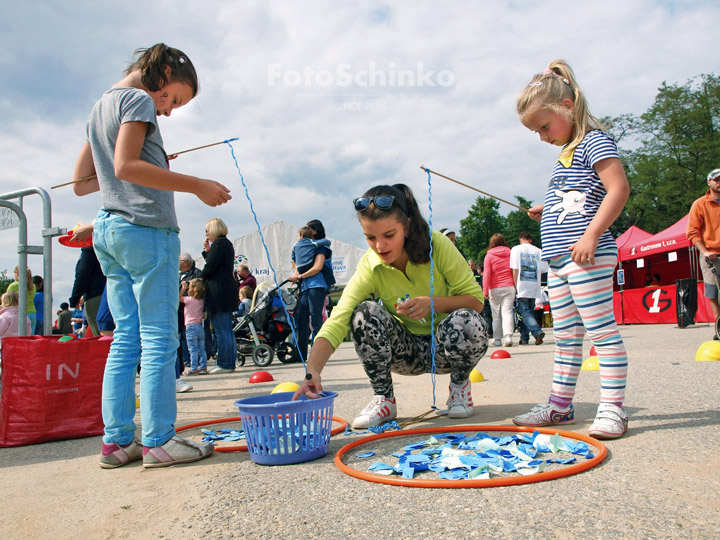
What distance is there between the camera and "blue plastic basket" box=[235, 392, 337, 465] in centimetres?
210

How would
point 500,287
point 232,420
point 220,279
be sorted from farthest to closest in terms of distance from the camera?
point 500,287
point 220,279
point 232,420

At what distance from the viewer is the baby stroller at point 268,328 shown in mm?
8203

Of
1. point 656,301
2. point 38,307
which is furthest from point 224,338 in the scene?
point 656,301

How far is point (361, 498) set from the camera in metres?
1.71

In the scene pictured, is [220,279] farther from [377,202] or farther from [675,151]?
[675,151]

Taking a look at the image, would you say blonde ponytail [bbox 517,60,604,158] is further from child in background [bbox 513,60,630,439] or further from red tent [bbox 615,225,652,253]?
red tent [bbox 615,225,652,253]

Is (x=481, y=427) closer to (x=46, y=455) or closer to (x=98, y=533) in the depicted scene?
(x=98, y=533)

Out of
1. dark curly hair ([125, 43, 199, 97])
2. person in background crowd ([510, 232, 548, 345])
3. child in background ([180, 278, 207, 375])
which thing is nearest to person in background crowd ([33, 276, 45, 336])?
child in background ([180, 278, 207, 375])

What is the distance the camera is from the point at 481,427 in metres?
2.50

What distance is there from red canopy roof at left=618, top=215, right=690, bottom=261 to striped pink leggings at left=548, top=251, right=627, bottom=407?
12.3 metres

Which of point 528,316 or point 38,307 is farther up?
point 38,307

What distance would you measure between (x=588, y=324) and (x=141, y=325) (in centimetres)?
199

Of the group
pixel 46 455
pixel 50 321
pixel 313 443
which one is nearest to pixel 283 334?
pixel 50 321

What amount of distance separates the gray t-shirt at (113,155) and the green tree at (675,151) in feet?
114
